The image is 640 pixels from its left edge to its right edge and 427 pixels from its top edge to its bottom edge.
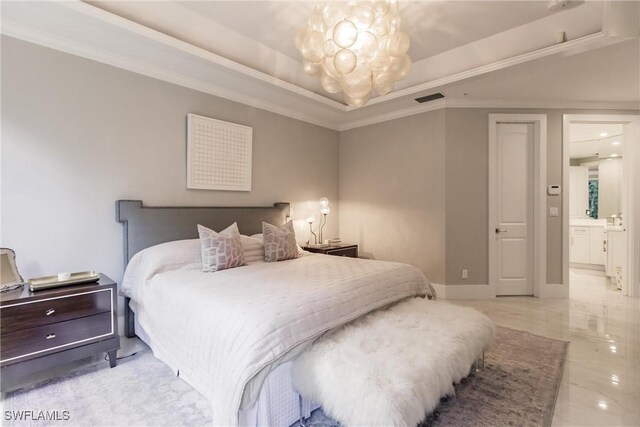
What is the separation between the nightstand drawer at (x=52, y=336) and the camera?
192cm

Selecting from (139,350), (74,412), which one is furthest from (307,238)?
(74,412)

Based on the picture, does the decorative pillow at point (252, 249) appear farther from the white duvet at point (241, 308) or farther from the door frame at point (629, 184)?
the door frame at point (629, 184)

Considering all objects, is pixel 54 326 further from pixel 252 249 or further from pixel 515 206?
pixel 515 206

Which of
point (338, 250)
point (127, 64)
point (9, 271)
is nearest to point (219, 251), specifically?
point (9, 271)

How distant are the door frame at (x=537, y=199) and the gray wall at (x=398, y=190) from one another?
24.7 inches

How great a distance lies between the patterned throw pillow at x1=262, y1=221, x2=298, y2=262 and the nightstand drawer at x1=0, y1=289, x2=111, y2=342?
1391 mm

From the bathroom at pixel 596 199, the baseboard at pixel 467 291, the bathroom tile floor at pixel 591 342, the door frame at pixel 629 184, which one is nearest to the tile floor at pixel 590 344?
the bathroom tile floor at pixel 591 342

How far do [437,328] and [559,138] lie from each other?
3.67 m

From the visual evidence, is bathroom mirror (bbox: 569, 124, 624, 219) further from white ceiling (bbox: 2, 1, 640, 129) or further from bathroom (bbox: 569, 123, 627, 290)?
white ceiling (bbox: 2, 1, 640, 129)

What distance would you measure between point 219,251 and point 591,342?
11.1ft

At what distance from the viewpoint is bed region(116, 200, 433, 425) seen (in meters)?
1.53

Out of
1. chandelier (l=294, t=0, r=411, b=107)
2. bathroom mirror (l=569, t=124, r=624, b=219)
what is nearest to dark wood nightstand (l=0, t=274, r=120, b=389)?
chandelier (l=294, t=0, r=411, b=107)

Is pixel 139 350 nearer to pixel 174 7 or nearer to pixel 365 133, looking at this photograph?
pixel 174 7

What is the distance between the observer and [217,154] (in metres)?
3.47
